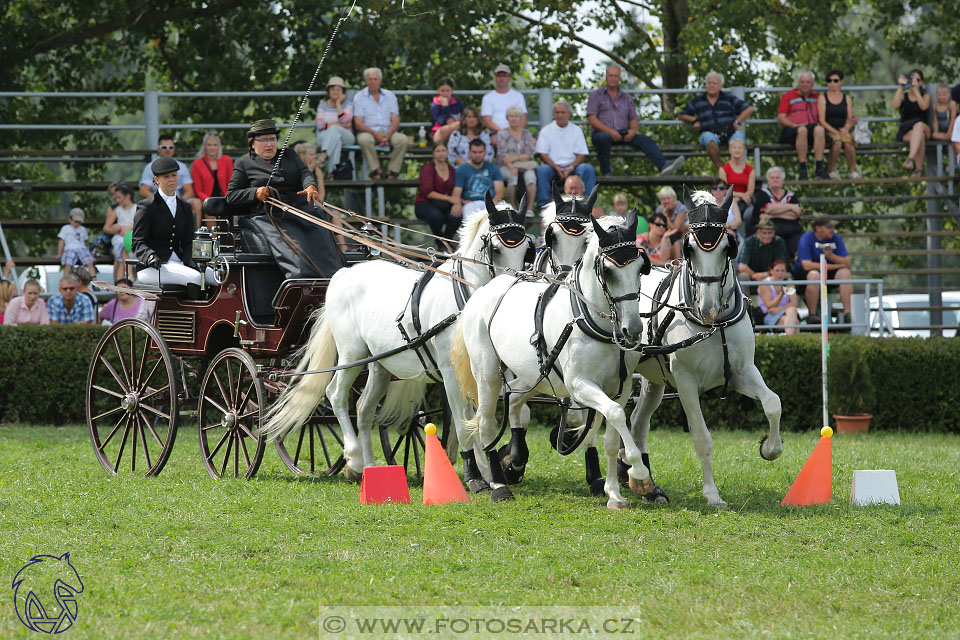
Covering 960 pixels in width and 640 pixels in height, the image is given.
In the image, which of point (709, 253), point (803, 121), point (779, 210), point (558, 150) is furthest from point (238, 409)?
point (803, 121)

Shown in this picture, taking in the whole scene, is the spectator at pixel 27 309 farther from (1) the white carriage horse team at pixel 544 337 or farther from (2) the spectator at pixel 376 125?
(1) the white carriage horse team at pixel 544 337

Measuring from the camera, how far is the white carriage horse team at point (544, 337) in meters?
7.63

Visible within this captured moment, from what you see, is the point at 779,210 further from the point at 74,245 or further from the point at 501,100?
the point at 74,245

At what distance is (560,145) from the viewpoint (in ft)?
53.4

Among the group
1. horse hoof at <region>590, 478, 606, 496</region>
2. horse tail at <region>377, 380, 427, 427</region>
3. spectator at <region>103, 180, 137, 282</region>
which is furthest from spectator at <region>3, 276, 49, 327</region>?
horse hoof at <region>590, 478, 606, 496</region>

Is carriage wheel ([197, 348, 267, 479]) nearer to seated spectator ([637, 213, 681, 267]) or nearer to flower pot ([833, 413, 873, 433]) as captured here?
seated spectator ([637, 213, 681, 267])

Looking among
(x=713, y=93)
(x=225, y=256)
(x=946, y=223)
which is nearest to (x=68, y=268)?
(x=225, y=256)

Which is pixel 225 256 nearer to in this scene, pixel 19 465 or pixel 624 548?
pixel 19 465

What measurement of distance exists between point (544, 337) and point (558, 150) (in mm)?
8674

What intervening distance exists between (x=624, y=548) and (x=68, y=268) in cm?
1044

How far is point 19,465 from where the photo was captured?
406 inches

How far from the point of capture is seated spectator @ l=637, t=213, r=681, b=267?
1449cm

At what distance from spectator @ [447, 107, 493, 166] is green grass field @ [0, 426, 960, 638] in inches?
288

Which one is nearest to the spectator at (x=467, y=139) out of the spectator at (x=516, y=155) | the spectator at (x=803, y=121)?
the spectator at (x=516, y=155)
